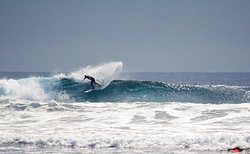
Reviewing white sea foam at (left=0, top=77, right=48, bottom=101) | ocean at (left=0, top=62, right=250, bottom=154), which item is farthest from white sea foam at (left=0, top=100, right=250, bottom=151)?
white sea foam at (left=0, top=77, right=48, bottom=101)

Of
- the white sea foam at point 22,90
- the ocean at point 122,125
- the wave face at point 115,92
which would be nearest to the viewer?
the ocean at point 122,125

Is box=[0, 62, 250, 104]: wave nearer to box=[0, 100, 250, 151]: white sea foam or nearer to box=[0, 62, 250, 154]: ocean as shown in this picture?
box=[0, 62, 250, 154]: ocean

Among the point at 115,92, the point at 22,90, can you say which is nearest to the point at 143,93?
the point at 115,92

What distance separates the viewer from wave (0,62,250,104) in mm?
28875

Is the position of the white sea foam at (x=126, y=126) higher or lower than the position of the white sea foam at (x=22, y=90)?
lower

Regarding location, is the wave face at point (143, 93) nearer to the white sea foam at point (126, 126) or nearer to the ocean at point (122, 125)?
the ocean at point (122, 125)

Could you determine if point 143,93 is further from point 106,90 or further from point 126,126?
point 126,126

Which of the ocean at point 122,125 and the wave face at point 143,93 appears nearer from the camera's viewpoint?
the ocean at point 122,125

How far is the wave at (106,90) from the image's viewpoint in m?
28.9

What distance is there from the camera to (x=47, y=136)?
48.8 ft

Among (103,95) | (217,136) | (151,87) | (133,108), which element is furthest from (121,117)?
(151,87)

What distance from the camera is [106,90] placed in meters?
29.8

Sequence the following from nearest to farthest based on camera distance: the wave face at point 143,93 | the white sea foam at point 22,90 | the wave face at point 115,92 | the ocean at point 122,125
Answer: the ocean at point 122,125 < the wave face at point 143,93 < the wave face at point 115,92 < the white sea foam at point 22,90

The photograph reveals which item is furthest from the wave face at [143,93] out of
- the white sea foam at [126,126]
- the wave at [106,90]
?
the white sea foam at [126,126]
